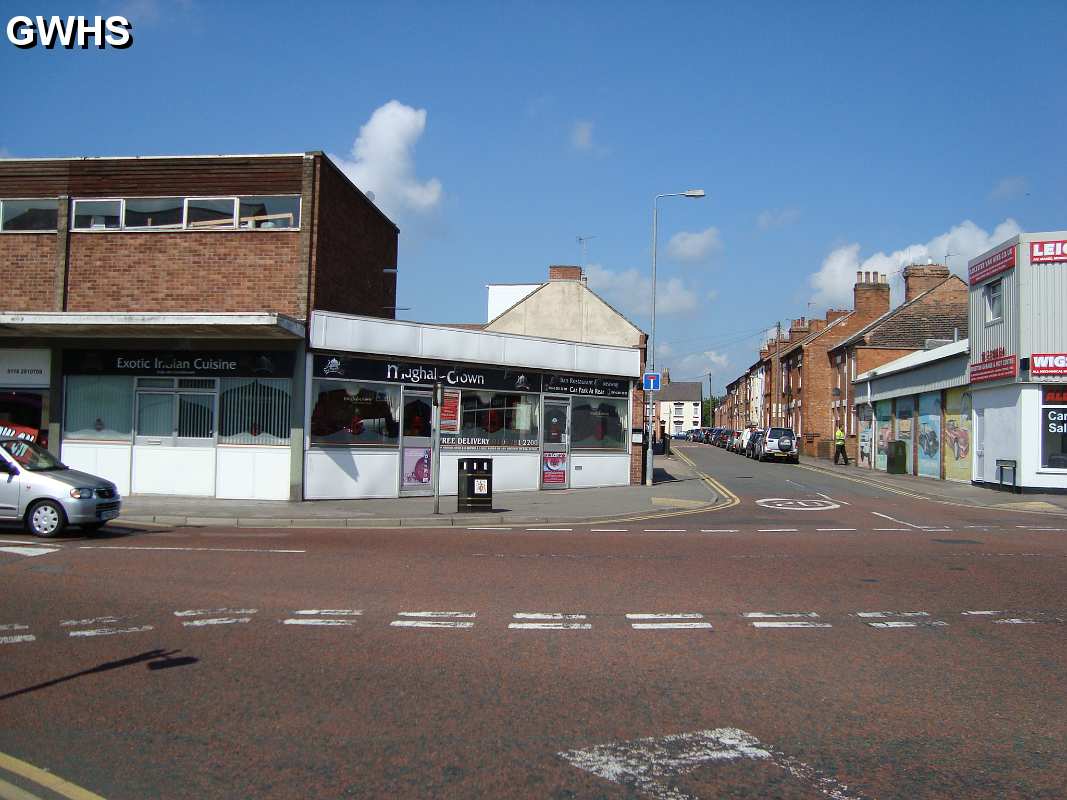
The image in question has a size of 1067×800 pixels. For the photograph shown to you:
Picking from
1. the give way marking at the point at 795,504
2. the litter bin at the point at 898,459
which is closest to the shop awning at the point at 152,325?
the give way marking at the point at 795,504

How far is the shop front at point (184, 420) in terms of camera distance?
19734 mm

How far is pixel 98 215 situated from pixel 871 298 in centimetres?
4751

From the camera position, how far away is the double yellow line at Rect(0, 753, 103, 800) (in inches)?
164

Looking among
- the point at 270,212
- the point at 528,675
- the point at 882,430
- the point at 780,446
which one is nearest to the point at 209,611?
the point at 528,675

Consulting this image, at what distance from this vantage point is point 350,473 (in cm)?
2014

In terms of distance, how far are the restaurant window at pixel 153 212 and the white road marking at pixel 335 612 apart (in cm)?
1516

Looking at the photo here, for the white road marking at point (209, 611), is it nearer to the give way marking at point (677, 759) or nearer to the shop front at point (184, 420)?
the give way marking at point (677, 759)

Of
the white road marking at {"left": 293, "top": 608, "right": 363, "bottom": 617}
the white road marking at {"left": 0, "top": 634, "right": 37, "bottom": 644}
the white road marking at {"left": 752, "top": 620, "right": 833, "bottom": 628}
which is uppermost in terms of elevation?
the white road marking at {"left": 752, "top": 620, "right": 833, "bottom": 628}

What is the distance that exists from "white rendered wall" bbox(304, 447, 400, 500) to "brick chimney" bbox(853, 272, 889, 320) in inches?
1686

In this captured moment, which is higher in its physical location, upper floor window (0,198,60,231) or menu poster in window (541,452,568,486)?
upper floor window (0,198,60,231)

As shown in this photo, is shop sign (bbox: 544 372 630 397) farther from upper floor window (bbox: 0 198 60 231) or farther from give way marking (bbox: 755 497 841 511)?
upper floor window (bbox: 0 198 60 231)

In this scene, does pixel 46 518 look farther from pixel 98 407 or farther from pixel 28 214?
pixel 28 214

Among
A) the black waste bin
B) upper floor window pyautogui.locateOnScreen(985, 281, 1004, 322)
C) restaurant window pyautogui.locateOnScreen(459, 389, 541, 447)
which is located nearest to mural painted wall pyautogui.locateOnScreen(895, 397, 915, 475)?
upper floor window pyautogui.locateOnScreen(985, 281, 1004, 322)

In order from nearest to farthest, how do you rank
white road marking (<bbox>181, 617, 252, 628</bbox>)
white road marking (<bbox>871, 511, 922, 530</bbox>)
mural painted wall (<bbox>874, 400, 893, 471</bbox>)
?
white road marking (<bbox>181, 617, 252, 628</bbox>) → white road marking (<bbox>871, 511, 922, 530</bbox>) → mural painted wall (<bbox>874, 400, 893, 471</bbox>)
